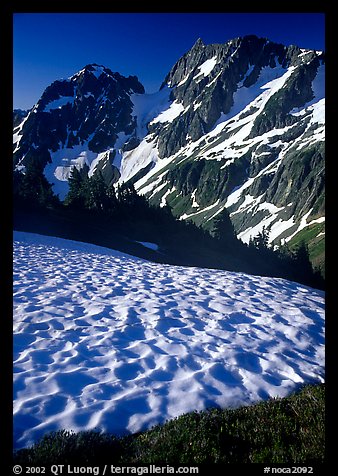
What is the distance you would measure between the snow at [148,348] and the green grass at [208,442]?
0.95 ft

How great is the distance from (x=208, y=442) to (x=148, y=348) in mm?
2513

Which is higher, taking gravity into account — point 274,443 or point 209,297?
point 209,297

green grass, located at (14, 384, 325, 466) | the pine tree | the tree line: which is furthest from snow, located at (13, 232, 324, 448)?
the pine tree

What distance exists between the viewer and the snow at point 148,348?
463cm

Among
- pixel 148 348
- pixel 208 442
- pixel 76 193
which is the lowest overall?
pixel 208 442

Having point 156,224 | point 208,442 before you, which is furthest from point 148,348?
point 156,224

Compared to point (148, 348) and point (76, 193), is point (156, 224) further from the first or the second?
point (148, 348)

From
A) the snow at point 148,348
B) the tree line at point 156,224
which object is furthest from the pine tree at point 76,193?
the snow at point 148,348

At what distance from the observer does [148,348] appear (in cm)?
632

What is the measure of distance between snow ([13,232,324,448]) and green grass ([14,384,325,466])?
0.29 meters
